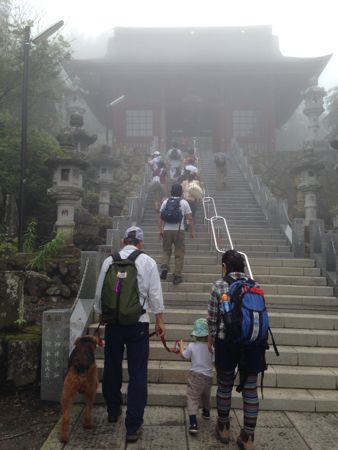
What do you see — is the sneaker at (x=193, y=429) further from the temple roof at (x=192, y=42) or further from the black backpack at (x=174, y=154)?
the temple roof at (x=192, y=42)

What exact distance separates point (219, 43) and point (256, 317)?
31.5 m

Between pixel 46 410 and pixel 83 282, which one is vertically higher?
pixel 83 282

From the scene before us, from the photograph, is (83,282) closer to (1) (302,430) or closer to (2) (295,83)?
(1) (302,430)

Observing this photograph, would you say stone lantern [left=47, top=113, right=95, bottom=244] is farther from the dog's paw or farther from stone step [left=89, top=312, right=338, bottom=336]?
the dog's paw

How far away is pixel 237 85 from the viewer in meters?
24.0

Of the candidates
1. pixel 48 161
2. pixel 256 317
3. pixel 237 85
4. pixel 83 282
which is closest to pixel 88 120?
pixel 237 85

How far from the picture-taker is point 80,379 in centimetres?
348

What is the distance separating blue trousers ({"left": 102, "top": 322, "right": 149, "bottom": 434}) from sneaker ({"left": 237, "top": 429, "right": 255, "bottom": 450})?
882 mm

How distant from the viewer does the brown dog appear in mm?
3371

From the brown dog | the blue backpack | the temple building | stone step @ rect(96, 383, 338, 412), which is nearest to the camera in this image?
the blue backpack

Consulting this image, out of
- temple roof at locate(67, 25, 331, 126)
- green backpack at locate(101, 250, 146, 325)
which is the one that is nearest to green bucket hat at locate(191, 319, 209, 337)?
green backpack at locate(101, 250, 146, 325)

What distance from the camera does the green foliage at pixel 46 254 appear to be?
6.69 meters

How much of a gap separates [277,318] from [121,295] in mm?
3121

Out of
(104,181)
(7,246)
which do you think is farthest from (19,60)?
(7,246)
